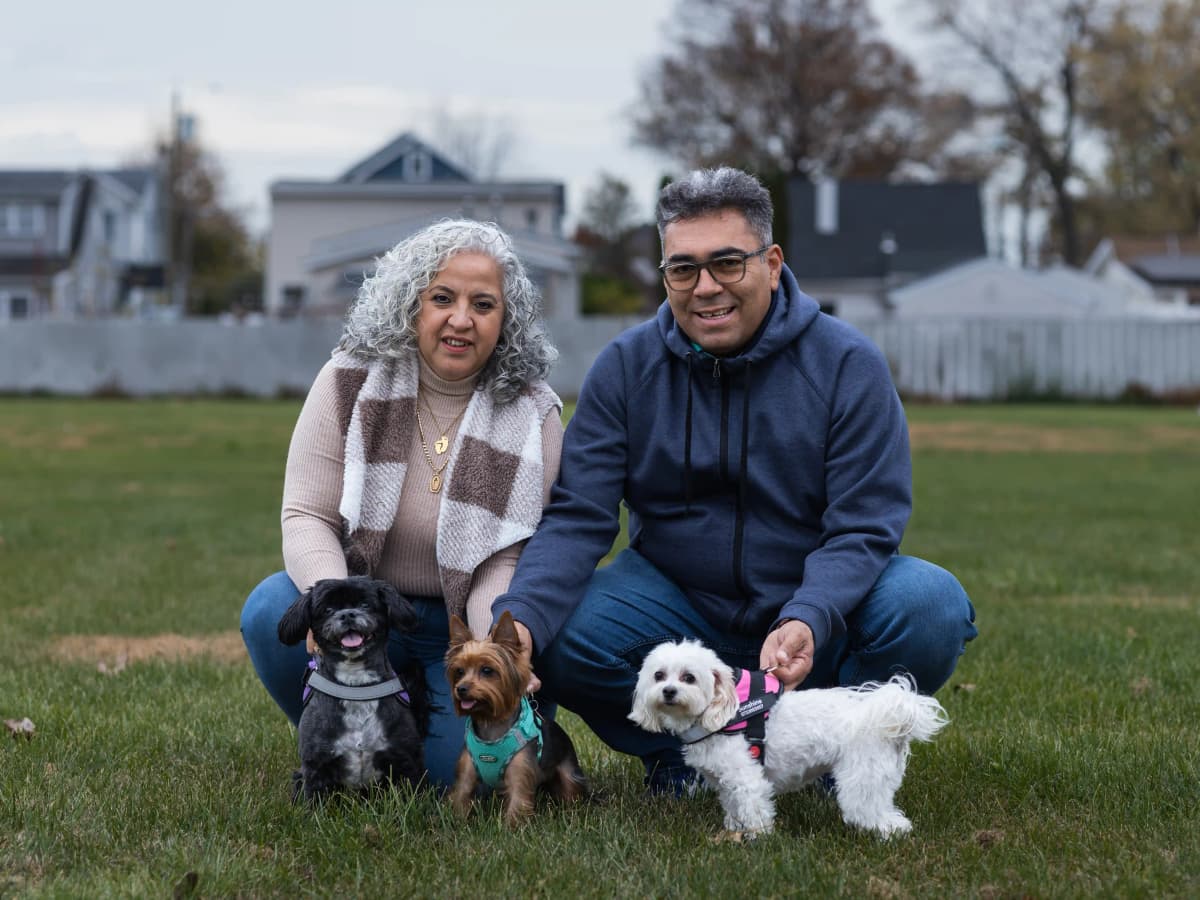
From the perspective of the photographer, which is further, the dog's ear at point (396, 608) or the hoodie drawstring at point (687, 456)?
the hoodie drawstring at point (687, 456)

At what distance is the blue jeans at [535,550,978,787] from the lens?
14.3 feet

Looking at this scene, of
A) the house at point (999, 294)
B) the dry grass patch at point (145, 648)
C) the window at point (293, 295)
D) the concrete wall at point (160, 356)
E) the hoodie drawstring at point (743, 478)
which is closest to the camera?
the hoodie drawstring at point (743, 478)

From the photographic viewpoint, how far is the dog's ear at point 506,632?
411 cm

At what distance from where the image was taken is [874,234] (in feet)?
170

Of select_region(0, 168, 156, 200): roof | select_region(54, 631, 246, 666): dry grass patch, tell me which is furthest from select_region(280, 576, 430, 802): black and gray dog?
select_region(0, 168, 156, 200): roof

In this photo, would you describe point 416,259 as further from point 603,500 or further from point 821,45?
point 821,45

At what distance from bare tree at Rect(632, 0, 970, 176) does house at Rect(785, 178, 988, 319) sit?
2626 millimetres

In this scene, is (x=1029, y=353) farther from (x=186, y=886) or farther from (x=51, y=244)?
(x=51, y=244)

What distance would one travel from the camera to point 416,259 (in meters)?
4.70

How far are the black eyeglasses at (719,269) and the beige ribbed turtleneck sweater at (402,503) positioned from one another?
27.3 inches

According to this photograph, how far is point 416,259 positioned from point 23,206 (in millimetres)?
58641

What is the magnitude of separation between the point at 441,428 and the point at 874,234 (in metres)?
48.4

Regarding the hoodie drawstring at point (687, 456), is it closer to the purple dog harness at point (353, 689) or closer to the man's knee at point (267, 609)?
the purple dog harness at point (353, 689)

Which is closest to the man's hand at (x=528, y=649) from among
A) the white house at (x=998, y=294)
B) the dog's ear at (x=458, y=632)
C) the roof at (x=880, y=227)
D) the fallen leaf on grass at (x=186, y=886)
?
the dog's ear at (x=458, y=632)
